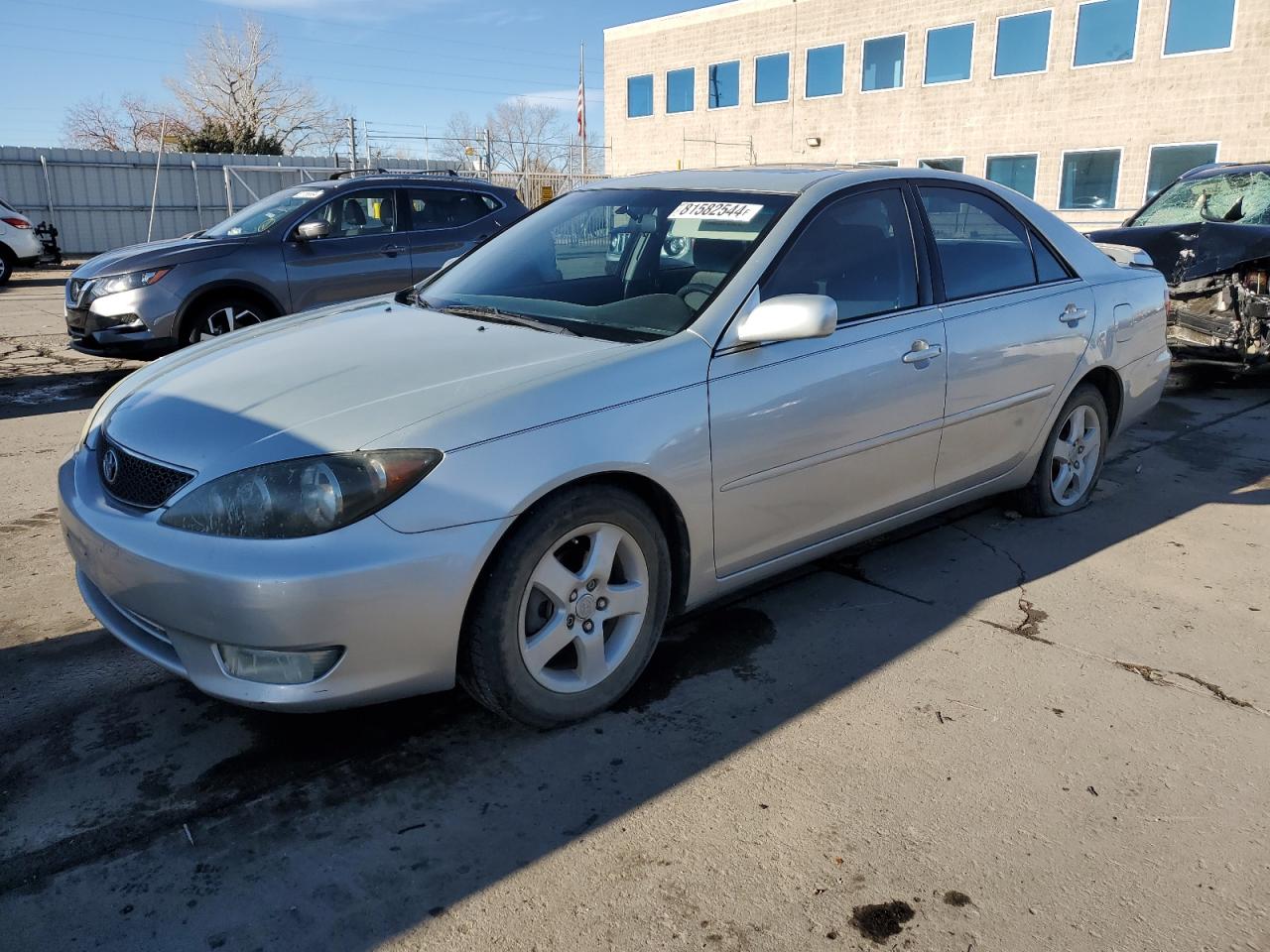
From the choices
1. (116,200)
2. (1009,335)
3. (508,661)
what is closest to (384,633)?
(508,661)

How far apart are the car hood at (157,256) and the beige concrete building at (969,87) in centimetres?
1718

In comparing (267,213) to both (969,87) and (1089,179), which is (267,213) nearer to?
(1089,179)

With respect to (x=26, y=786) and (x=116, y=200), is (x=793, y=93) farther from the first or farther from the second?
(x=26, y=786)

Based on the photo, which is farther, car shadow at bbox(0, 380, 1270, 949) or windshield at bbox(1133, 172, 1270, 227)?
windshield at bbox(1133, 172, 1270, 227)

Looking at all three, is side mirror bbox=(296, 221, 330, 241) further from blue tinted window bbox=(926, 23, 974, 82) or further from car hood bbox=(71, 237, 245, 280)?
blue tinted window bbox=(926, 23, 974, 82)

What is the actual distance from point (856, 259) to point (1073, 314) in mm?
1365

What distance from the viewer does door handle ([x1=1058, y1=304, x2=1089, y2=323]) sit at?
4.37 metres

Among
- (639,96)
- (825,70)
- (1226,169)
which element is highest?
(825,70)

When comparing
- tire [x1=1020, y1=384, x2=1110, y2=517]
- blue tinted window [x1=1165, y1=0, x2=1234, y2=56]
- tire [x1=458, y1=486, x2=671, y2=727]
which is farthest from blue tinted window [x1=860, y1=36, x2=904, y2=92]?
tire [x1=458, y1=486, x2=671, y2=727]

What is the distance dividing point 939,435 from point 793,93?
2889 centimetres

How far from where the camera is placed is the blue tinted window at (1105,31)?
23.1 meters

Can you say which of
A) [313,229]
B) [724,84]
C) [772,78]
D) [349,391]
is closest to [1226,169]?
[313,229]

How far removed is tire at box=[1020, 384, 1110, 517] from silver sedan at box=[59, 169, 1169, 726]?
163mm

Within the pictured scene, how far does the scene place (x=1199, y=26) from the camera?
72.1ft
